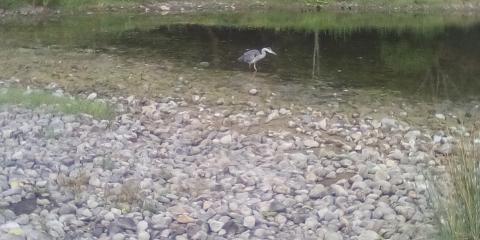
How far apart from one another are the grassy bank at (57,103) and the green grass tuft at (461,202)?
24.5 ft

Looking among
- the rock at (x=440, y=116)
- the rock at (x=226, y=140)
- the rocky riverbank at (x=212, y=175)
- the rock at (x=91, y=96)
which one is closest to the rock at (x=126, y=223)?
the rocky riverbank at (x=212, y=175)

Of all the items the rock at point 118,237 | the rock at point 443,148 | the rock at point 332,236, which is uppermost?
the rock at point 118,237

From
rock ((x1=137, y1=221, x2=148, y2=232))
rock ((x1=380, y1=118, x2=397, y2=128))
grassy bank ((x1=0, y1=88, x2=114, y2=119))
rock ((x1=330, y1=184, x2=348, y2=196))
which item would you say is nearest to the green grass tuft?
rock ((x1=330, y1=184, x2=348, y2=196))

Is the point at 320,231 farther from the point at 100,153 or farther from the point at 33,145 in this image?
the point at 33,145

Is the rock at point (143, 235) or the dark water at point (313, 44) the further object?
the dark water at point (313, 44)

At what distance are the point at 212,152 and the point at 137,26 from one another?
17.8 m

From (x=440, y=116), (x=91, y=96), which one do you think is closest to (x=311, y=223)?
(x=440, y=116)

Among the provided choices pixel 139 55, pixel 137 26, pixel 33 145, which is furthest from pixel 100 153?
pixel 137 26

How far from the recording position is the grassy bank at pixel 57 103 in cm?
1182

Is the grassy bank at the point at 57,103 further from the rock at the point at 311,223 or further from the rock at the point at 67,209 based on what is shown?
the rock at the point at 311,223

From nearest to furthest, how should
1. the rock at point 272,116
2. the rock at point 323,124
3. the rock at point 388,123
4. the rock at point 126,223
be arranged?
the rock at point 126,223, the rock at point 323,124, the rock at point 388,123, the rock at point 272,116

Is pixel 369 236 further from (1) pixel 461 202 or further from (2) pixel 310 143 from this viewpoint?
(2) pixel 310 143

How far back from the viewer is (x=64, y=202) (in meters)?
7.73

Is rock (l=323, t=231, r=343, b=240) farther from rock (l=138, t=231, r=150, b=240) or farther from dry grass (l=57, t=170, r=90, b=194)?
dry grass (l=57, t=170, r=90, b=194)
